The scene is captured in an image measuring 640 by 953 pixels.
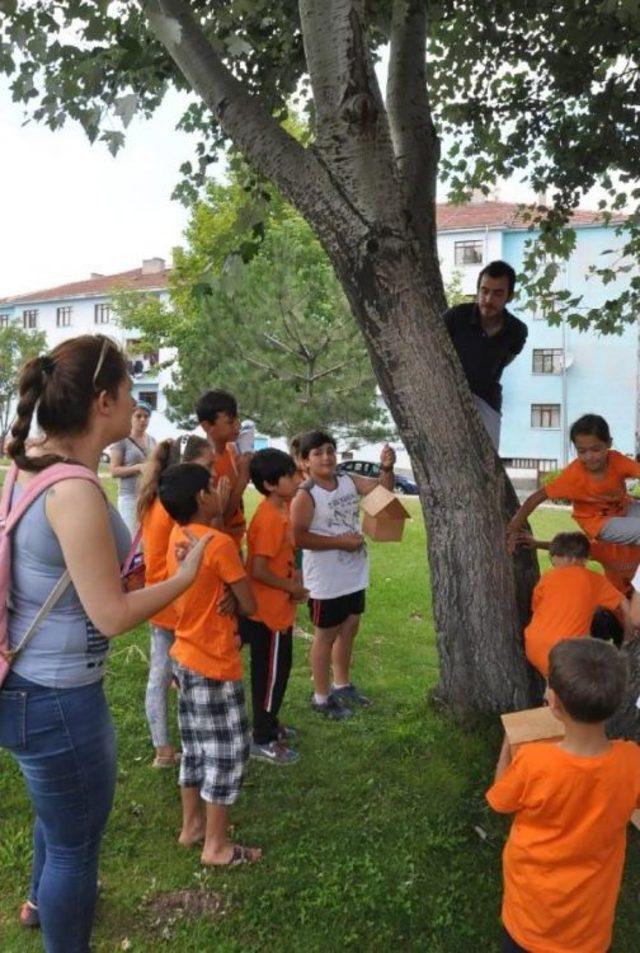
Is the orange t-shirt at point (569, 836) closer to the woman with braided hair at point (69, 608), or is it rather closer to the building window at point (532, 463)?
the woman with braided hair at point (69, 608)

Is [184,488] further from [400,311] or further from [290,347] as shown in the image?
[290,347]

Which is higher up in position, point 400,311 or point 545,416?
point 400,311

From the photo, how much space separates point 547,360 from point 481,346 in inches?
1286

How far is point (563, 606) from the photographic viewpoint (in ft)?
11.2

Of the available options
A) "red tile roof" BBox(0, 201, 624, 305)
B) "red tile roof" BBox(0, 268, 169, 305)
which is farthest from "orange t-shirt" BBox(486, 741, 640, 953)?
"red tile roof" BBox(0, 268, 169, 305)

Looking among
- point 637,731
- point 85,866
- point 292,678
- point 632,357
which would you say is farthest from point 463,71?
point 632,357

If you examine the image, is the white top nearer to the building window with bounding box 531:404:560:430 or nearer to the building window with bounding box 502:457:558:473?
the building window with bounding box 502:457:558:473

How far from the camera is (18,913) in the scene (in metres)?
2.85

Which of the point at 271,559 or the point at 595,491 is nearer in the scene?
the point at 271,559

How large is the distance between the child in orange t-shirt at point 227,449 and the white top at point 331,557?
16.3 inches

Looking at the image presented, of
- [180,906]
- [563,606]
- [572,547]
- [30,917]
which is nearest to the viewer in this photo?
[30,917]

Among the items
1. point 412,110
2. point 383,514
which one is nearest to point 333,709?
point 383,514

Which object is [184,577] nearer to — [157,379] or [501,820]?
[501,820]

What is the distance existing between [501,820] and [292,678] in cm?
223
